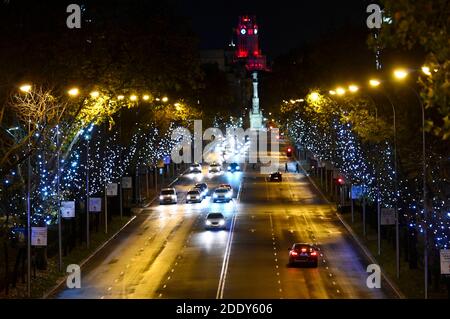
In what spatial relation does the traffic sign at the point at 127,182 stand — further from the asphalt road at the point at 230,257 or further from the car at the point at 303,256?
the car at the point at 303,256

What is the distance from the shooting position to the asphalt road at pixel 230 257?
42500 millimetres

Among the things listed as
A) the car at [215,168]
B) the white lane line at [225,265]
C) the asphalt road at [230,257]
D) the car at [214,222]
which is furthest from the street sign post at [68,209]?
the car at [215,168]

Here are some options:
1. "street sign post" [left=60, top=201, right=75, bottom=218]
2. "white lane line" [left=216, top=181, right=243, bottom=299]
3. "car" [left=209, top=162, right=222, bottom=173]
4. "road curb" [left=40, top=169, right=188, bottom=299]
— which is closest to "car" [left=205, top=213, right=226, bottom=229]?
"white lane line" [left=216, top=181, right=243, bottom=299]

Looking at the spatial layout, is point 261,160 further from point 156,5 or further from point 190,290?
point 190,290

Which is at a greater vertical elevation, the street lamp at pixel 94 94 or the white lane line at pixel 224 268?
the street lamp at pixel 94 94

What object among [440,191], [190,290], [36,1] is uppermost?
[36,1]

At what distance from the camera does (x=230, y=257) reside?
2094 inches

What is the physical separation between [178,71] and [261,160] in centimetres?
10197

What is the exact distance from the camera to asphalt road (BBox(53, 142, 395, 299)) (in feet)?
139

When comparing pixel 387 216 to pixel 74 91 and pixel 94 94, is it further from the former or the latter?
pixel 74 91

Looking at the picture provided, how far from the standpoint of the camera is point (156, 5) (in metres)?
79.7

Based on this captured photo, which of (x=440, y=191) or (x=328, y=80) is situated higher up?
(x=328, y=80)

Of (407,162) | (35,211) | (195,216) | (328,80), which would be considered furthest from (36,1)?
(328,80)

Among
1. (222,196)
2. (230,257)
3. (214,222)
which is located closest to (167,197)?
(222,196)
